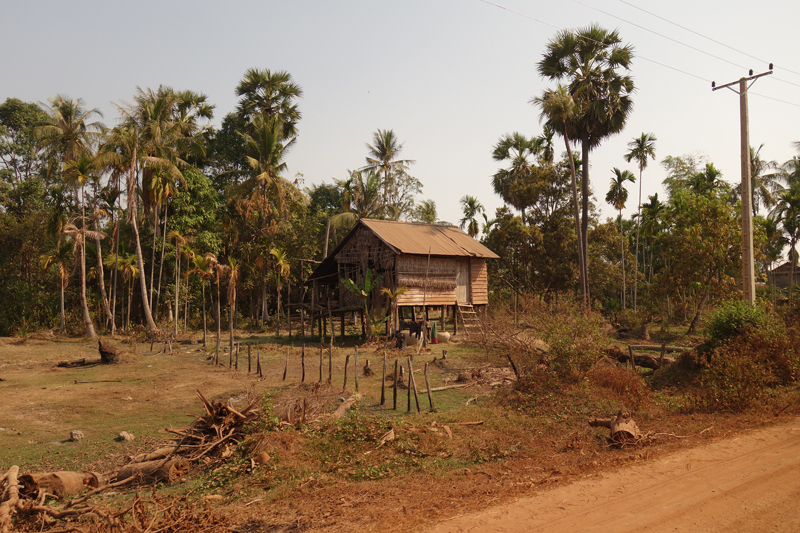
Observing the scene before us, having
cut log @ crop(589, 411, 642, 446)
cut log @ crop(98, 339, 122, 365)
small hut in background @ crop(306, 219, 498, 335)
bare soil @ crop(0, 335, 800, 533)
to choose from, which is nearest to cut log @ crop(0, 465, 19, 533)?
bare soil @ crop(0, 335, 800, 533)

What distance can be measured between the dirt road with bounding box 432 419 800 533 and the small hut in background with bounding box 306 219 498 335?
726 inches

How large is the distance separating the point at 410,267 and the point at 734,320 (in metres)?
15.2

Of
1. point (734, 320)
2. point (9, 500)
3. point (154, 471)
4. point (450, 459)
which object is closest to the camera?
point (9, 500)

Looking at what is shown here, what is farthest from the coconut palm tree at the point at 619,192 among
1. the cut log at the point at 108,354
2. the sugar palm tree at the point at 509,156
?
the cut log at the point at 108,354

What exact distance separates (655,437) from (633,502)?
3.09 meters

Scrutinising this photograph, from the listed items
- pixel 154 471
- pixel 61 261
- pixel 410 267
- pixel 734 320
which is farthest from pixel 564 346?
pixel 61 261

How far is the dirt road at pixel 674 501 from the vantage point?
Answer: 5.64m

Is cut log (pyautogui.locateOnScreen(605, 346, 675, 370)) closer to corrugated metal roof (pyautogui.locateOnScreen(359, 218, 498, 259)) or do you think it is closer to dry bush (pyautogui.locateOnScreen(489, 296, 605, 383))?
dry bush (pyautogui.locateOnScreen(489, 296, 605, 383))

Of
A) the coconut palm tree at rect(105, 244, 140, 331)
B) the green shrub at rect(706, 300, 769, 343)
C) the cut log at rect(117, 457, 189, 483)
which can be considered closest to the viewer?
the cut log at rect(117, 457, 189, 483)

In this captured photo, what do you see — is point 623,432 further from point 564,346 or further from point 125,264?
point 125,264

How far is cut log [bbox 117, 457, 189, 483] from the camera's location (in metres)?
7.89

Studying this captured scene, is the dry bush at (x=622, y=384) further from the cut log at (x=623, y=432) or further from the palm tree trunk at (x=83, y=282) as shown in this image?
the palm tree trunk at (x=83, y=282)

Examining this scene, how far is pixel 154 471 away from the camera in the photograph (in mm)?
7922

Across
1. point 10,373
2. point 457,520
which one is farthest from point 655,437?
point 10,373
